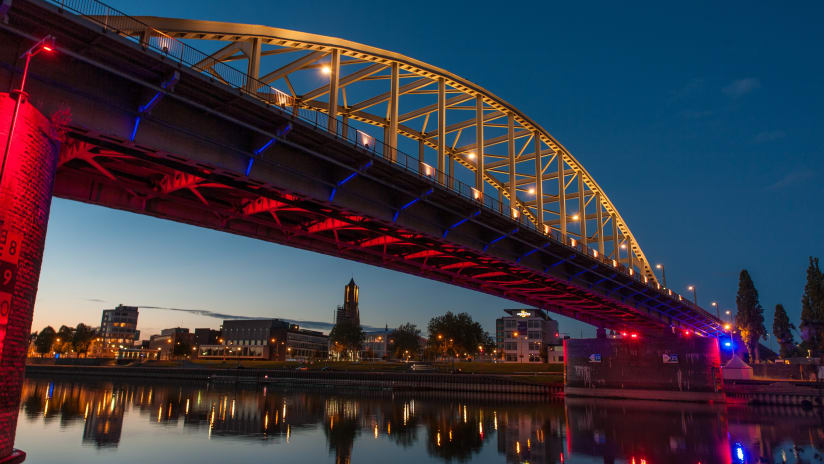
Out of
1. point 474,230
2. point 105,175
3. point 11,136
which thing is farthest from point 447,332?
point 11,136

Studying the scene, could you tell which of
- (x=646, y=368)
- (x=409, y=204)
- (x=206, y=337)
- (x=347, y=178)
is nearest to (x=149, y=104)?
(x=347, y=178)

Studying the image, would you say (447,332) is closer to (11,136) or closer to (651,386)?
(651,386)

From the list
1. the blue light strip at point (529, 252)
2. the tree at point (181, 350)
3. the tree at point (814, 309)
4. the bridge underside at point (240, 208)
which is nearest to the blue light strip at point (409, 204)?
the bridge underside at point (240, 208)

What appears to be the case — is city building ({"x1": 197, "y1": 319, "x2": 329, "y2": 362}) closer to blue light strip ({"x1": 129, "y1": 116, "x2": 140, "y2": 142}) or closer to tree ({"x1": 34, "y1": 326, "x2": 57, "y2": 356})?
tree ({"x1": 34, "y1": 326, "x2": 57, "y2": 356})

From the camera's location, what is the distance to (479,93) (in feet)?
163

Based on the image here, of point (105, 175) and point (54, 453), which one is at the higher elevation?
point (105, 175)

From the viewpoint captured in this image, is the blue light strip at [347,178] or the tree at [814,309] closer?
the blue light strip at [347,178]

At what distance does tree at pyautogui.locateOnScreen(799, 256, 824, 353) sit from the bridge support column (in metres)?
124

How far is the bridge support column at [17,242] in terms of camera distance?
515 inches

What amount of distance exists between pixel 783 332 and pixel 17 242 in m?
149

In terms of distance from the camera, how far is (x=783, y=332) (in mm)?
124312

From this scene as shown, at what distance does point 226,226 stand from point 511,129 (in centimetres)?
3220

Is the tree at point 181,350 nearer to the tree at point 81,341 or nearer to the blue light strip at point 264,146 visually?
the tree at point 81,341

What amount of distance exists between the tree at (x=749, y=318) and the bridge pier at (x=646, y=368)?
6806 cm
